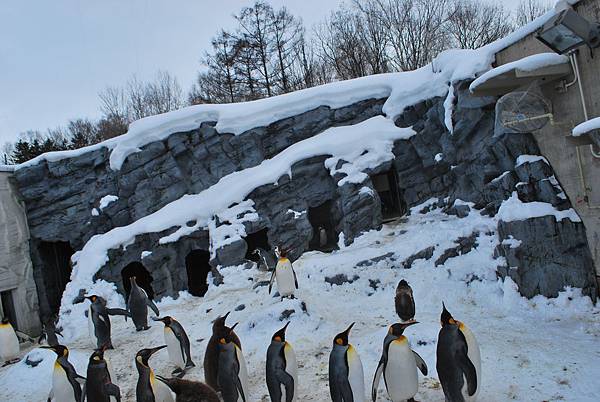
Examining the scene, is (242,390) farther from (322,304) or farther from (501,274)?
(501,274)

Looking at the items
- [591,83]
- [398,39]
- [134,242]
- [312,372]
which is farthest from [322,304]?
[398,39]

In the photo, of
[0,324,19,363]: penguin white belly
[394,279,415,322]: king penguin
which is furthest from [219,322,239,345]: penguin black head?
[0,324,19,363]: penguin white belly

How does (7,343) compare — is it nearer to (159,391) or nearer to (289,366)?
(159,391)

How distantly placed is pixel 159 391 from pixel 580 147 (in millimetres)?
6597

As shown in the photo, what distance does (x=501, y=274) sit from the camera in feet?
24.3

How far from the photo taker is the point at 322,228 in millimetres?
13227

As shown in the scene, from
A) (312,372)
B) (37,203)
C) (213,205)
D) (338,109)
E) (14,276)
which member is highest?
(338,109)

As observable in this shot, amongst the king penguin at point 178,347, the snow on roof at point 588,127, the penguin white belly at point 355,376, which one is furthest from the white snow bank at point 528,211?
the king penguin at point 178,347

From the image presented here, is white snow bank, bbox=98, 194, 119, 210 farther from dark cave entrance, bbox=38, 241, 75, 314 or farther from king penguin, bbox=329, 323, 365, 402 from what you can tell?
king penguin, bbox=329, 323, 365, 402

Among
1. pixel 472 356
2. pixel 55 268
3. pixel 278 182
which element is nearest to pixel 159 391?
pixel 472 356

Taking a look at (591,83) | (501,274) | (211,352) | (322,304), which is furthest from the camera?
(322,304)

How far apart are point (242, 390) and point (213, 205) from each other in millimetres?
7510

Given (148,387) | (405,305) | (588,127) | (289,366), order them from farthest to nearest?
1. (405,305)
2. (588,127)
3. (289,366)
4. (148,387)

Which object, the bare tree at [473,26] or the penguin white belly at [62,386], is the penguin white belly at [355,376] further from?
the bare tree at [473,26]
